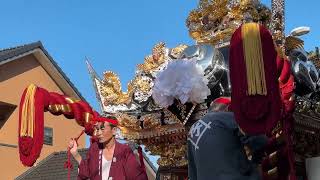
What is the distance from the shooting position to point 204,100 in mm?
4344

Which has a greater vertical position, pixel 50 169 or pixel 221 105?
pixel 221 105

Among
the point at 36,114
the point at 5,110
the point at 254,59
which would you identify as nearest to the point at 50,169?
the point at 5,110

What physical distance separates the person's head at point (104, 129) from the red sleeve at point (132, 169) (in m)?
0.20

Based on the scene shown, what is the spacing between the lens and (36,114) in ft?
14.1

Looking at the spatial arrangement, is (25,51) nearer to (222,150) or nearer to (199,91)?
(199,91)

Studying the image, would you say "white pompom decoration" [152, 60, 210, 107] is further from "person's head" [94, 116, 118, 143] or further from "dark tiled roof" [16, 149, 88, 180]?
"dark tiled roof" [16, 149, 88, 180]

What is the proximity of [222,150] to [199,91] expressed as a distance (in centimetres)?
114

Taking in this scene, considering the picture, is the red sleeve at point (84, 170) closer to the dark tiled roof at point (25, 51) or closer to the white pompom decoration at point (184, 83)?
the white pompom decoration at point (184, 83)

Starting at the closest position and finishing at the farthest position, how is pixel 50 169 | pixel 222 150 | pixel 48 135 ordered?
pixel 222 150 → pixel 50 169 → pixel 48 135

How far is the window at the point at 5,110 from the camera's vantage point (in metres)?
16.0

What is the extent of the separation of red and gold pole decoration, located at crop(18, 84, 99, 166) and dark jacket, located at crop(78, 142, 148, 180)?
0.30 m

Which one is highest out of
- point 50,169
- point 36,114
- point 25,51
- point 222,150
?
point 25,51

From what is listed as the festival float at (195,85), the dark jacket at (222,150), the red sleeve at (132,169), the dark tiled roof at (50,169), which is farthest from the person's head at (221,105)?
the dark tiled roof at (50,169)

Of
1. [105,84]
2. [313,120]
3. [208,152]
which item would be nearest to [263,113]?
[208,152]
